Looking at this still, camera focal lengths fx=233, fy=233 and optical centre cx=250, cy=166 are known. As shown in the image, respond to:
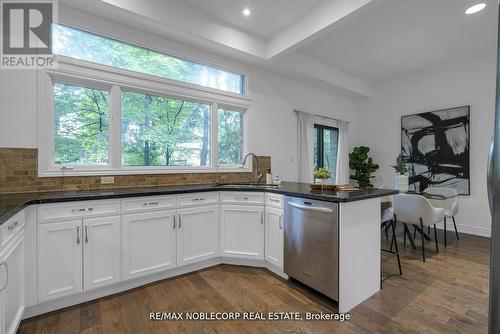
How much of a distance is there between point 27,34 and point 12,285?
7.40 feet

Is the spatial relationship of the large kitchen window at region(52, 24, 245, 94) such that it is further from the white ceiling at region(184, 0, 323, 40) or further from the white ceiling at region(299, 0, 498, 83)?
the white ceiling at region(299, 0, 498, 83)

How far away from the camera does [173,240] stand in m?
2.47

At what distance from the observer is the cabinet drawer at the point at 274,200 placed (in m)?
2.51

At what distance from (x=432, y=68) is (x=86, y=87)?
576cm

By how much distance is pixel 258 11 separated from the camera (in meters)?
2.88

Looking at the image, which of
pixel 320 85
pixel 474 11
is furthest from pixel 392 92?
pixel 474 11

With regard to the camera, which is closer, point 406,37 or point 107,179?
point 107,179

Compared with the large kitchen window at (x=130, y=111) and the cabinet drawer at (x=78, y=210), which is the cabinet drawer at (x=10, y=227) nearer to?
the cabinet drawer at (x=78, y=210)

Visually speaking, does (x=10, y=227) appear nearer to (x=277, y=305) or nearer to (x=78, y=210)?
(x=78, y=210)

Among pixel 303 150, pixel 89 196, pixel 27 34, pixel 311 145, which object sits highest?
pixel 27 34

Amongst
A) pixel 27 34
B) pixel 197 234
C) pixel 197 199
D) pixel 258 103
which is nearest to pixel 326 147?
pixel 258 103

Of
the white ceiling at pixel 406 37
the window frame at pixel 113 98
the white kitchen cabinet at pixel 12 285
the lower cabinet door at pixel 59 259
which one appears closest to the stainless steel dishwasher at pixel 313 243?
the window frame at pixel 113 98

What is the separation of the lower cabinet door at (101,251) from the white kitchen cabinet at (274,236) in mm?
1507

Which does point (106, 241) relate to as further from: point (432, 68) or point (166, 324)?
point (432, 68)
